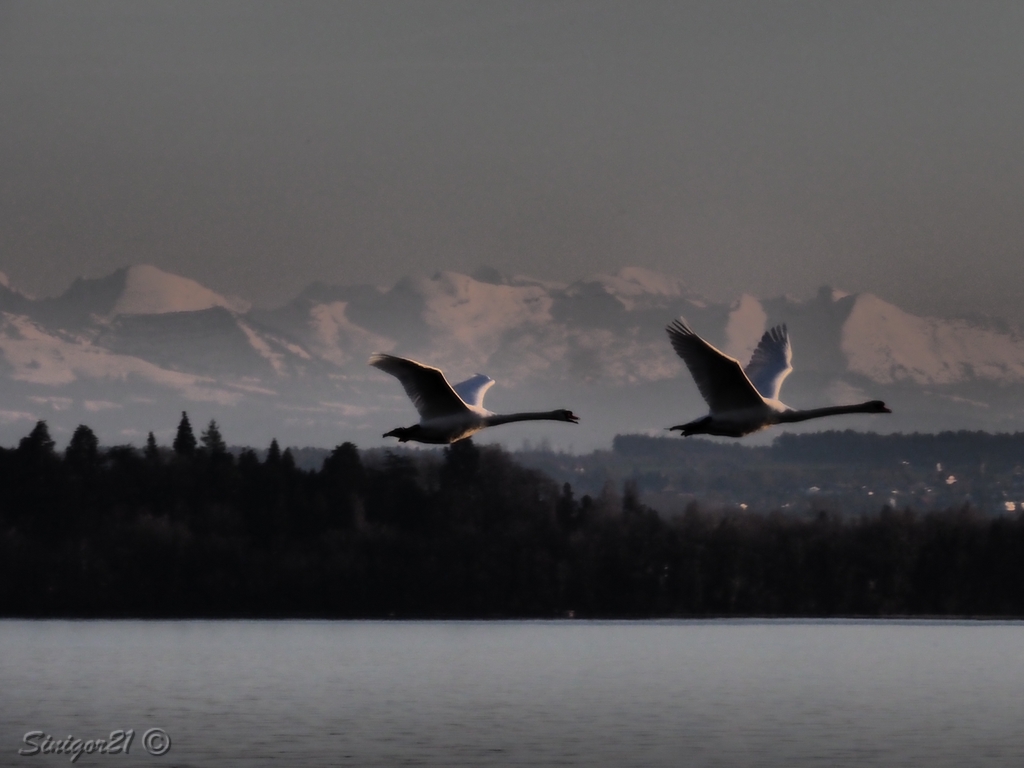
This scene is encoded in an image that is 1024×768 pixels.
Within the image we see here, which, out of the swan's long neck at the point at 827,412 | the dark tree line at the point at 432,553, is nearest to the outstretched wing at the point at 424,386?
the swan's long neck at the point at 827,412

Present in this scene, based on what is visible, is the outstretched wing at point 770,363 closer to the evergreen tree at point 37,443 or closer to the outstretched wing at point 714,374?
the outstretched wing at point 714,374

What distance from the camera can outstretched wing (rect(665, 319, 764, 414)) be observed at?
145 feet

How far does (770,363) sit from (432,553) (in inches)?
5085

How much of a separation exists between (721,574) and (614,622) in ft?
45.3

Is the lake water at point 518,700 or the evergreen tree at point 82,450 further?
the evergreen tree at point 82,450

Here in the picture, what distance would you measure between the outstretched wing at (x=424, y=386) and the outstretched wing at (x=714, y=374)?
5.78 meters

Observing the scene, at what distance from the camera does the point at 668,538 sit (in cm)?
18212

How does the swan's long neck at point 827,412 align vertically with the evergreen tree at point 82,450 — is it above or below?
below

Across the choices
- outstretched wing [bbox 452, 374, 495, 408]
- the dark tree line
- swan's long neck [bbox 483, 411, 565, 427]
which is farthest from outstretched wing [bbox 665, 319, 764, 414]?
the dark tree line

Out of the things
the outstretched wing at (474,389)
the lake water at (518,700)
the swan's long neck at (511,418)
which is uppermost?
the outstretched wing at (474,389)

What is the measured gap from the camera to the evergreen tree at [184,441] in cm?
19600

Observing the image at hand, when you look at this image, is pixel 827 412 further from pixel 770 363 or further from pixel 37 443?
pixel 37 443

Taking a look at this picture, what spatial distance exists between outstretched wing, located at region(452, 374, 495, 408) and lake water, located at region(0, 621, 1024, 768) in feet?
45.7

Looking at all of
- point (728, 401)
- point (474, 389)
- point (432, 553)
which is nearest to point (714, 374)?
point (728, 401)
